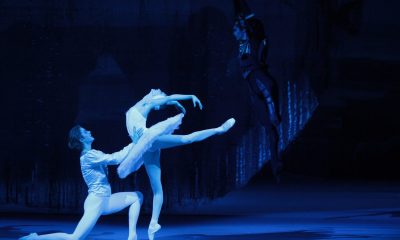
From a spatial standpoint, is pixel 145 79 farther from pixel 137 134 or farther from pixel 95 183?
pixel 95 183

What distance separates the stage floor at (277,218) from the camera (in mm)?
5953

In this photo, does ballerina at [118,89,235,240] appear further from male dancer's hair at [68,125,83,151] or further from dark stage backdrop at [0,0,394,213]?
dark stage backdrop at [0,0,394,213]

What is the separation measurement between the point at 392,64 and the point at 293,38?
118cm

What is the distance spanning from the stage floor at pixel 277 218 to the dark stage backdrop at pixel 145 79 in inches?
12.5

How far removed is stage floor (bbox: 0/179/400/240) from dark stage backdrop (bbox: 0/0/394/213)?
32 cm

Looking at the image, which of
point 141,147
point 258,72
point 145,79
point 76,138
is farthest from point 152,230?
point 258,72

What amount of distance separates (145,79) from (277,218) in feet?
7.22

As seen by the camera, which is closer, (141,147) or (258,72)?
(141,147)

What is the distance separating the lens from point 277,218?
7.07 meters

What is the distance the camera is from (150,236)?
5.38m

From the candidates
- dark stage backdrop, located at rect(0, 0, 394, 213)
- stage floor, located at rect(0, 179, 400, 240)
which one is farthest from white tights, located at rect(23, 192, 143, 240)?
dark stage backdrop, located at rect(0, 0, 394, 213)

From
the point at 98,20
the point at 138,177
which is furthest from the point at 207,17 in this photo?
the point at 138,177

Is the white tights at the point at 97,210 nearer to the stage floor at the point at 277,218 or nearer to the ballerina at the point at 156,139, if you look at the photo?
the ballerina at the point at 156,139

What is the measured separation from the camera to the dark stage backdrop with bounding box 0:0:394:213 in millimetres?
7887
